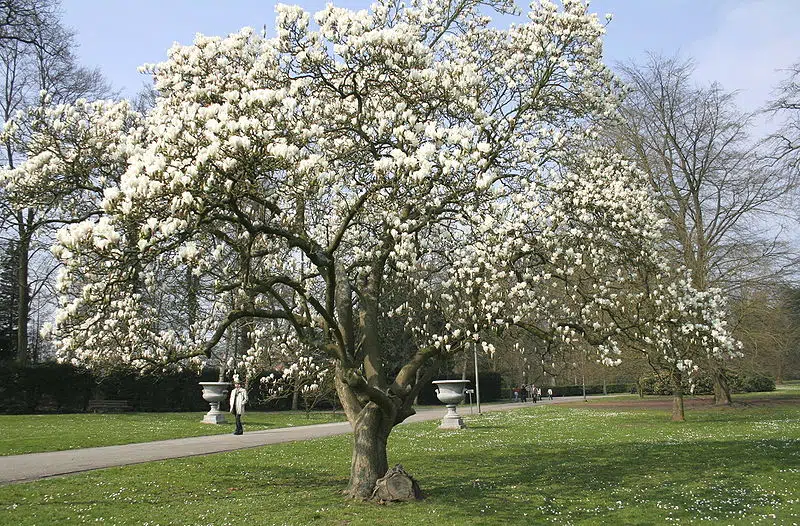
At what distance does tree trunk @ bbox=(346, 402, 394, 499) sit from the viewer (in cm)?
902

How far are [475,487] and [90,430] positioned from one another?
46.1 ft

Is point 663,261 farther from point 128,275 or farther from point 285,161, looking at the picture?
point 128,275

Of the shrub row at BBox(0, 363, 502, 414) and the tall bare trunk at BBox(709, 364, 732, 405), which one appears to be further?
the shrub row at BBox(0, 363, 502, 414)

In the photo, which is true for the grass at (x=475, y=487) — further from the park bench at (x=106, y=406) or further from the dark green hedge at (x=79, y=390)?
the park bench at (x=106, y=406)

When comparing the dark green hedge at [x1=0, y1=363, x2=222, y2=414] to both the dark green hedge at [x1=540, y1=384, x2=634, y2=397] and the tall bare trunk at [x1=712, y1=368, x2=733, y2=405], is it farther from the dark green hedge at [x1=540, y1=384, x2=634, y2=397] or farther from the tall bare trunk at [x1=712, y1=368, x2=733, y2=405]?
the dark green hedge at [x1=540, y1=384, x2=634, y2=397]

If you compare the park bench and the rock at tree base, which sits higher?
the rock at tree base

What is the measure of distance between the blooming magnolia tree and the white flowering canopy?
0.13ft

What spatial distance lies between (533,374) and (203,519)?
2287 inches

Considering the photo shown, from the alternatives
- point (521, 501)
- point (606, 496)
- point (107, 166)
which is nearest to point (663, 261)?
point (606, 496)

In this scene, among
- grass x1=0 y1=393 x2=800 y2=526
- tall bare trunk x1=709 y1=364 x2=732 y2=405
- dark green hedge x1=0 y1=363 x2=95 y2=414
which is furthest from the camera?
dark green hedge x1=0 y1=363 x2=95 y2=414

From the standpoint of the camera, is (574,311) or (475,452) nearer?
(574,311)

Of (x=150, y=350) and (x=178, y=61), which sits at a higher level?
(x=178, y=61)

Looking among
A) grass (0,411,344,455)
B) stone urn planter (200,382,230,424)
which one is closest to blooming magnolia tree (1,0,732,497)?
grass (0,411,344,455)

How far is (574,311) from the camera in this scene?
1125cm
